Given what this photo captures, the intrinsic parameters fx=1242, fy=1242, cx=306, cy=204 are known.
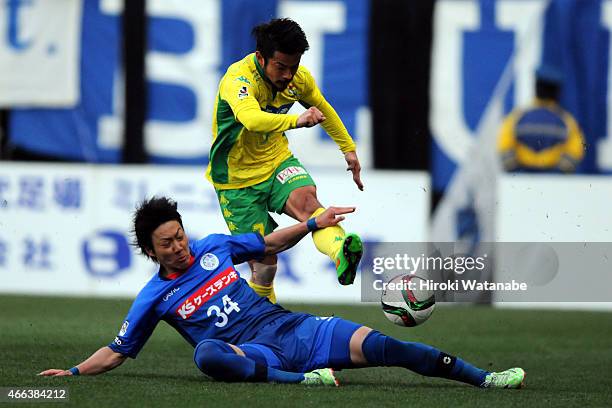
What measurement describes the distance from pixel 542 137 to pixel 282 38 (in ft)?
22.7

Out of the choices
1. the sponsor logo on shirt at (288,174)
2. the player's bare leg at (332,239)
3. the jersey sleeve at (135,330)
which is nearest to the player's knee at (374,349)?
the player's bare leg at (332,239)

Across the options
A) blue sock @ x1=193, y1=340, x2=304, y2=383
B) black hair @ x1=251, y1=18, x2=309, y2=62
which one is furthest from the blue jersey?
black hair @ x1=251, y1=18, x2=309, y2=62

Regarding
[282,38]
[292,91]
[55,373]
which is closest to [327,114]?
[292,91]

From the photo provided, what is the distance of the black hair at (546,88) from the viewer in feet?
45.7

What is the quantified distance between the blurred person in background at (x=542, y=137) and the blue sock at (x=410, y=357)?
7559 millimetres

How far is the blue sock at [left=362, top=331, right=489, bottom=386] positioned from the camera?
6.70 metres

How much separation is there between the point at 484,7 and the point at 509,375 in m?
7.82

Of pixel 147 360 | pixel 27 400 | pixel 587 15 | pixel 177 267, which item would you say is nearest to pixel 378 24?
pixel 587 15

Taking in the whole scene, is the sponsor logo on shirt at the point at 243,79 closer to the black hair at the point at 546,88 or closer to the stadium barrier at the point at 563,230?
the stadium barrier at the point at 563,230

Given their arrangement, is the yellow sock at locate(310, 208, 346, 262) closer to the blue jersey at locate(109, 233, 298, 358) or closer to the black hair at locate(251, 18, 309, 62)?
the blue jersey at locate(109, 233, 298, 358)

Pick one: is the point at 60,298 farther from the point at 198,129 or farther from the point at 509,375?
the point at 509,375

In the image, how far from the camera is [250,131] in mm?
8250

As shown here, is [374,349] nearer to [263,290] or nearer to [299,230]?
[299,230]

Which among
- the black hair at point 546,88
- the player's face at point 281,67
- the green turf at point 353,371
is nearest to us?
the green turf at point 353,371
